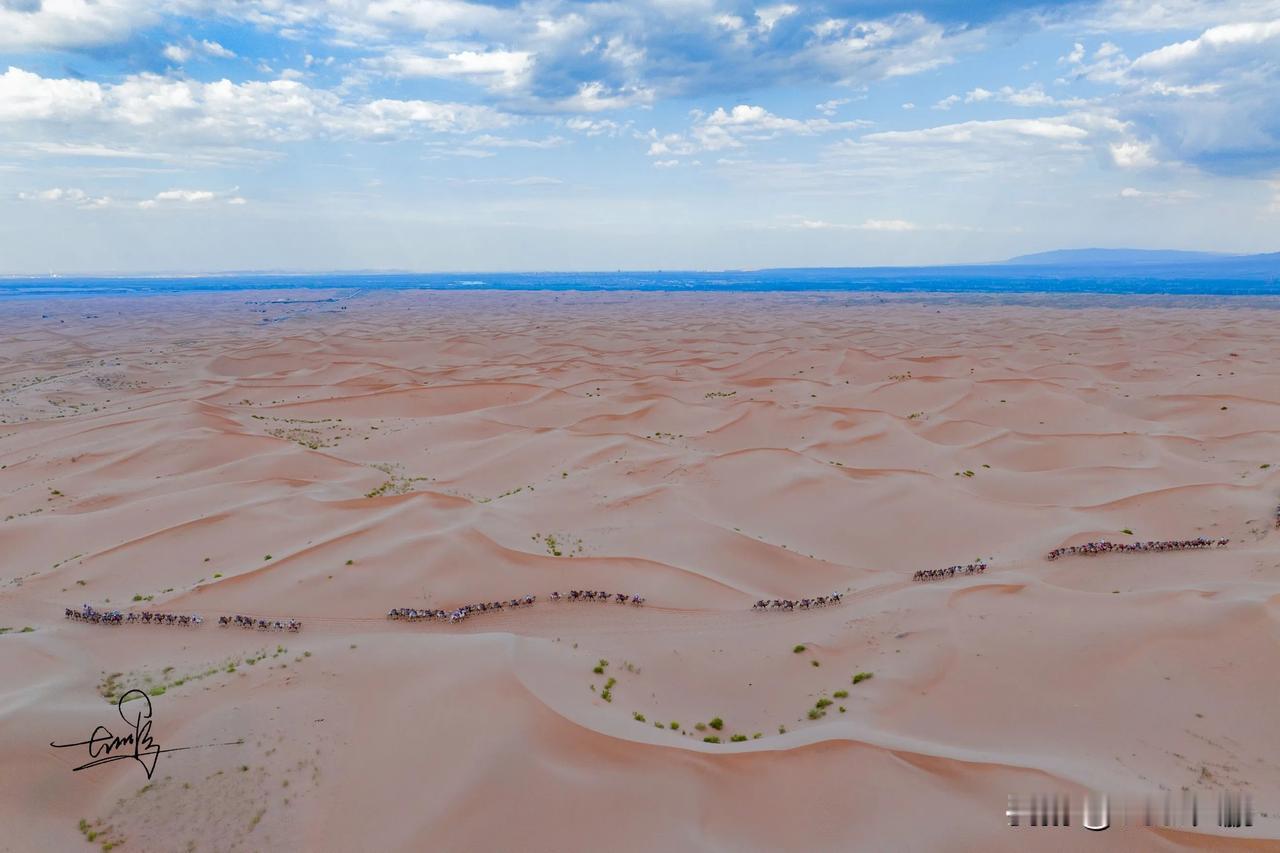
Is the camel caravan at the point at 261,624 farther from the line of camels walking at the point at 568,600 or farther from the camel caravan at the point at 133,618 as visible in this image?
the camel caravan at the point at 133,618

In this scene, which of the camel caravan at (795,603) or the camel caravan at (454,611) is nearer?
the camel caravan at (454,611)

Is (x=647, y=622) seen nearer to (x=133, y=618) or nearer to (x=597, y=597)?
(x=597, y=597)

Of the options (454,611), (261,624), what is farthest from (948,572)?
(261,624)

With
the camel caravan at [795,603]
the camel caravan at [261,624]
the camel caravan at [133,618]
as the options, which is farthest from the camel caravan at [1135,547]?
the camel caravan at [133,618]

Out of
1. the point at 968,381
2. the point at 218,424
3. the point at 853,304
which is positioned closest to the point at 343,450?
the point at 218,424
